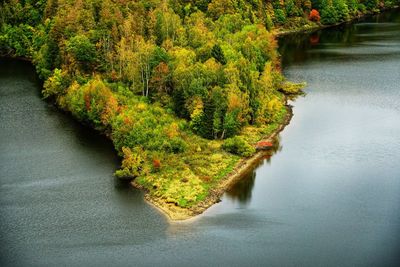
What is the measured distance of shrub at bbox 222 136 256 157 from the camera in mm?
72125

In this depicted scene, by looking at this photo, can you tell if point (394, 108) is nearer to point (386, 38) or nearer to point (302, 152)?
point (302, 152)

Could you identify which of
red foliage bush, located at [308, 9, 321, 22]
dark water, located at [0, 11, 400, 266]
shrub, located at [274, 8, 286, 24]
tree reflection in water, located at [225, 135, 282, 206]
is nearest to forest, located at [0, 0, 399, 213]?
tree reflection in water, located at [225, 135, 282, 206]

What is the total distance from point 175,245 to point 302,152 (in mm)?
28231

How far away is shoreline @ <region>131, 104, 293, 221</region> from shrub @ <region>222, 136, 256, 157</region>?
86cm

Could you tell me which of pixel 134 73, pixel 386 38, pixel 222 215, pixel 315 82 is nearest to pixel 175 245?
pixel 222 215

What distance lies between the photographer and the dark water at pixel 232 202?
5131 centimetres

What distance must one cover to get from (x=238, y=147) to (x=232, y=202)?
1251cm

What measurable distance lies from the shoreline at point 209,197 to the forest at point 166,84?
2.24ft

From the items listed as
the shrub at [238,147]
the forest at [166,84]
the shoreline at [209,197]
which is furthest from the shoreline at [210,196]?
the shrub at [238,147]

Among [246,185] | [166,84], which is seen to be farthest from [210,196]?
[166,84]

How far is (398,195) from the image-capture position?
61.1 m

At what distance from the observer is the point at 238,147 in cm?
7225

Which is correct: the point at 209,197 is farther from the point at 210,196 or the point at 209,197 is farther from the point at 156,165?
the point at 156,165

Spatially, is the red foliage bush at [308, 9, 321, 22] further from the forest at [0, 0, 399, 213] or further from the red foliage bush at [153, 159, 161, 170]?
the red foliage bush at [153, 159, 161, 170]
